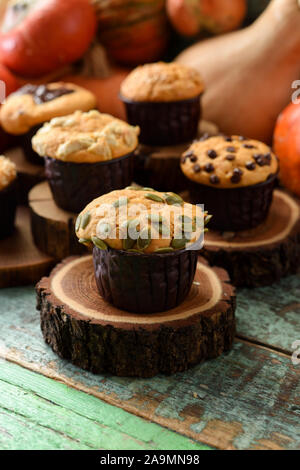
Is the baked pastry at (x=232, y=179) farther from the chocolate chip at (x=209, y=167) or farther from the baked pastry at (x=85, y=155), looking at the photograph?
the baked pastry at (x=85, y=155)

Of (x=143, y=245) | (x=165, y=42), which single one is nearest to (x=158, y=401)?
(x=143, y=245)

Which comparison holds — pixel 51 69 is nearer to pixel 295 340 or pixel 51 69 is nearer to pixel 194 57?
pixel 194 57

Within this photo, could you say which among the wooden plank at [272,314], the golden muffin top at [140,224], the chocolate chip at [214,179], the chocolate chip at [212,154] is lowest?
the wooden plank at [272,314]

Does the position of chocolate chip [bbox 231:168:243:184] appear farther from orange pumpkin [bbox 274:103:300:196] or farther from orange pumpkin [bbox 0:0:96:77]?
orange pumpkin [bbox 0:0:96:77]

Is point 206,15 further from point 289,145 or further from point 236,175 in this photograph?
point 236,175

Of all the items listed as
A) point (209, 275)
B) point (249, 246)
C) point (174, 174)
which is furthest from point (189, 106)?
point (209, 275)

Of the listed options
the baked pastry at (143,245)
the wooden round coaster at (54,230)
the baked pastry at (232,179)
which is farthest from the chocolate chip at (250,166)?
the wooden round coaster at (54,230)
